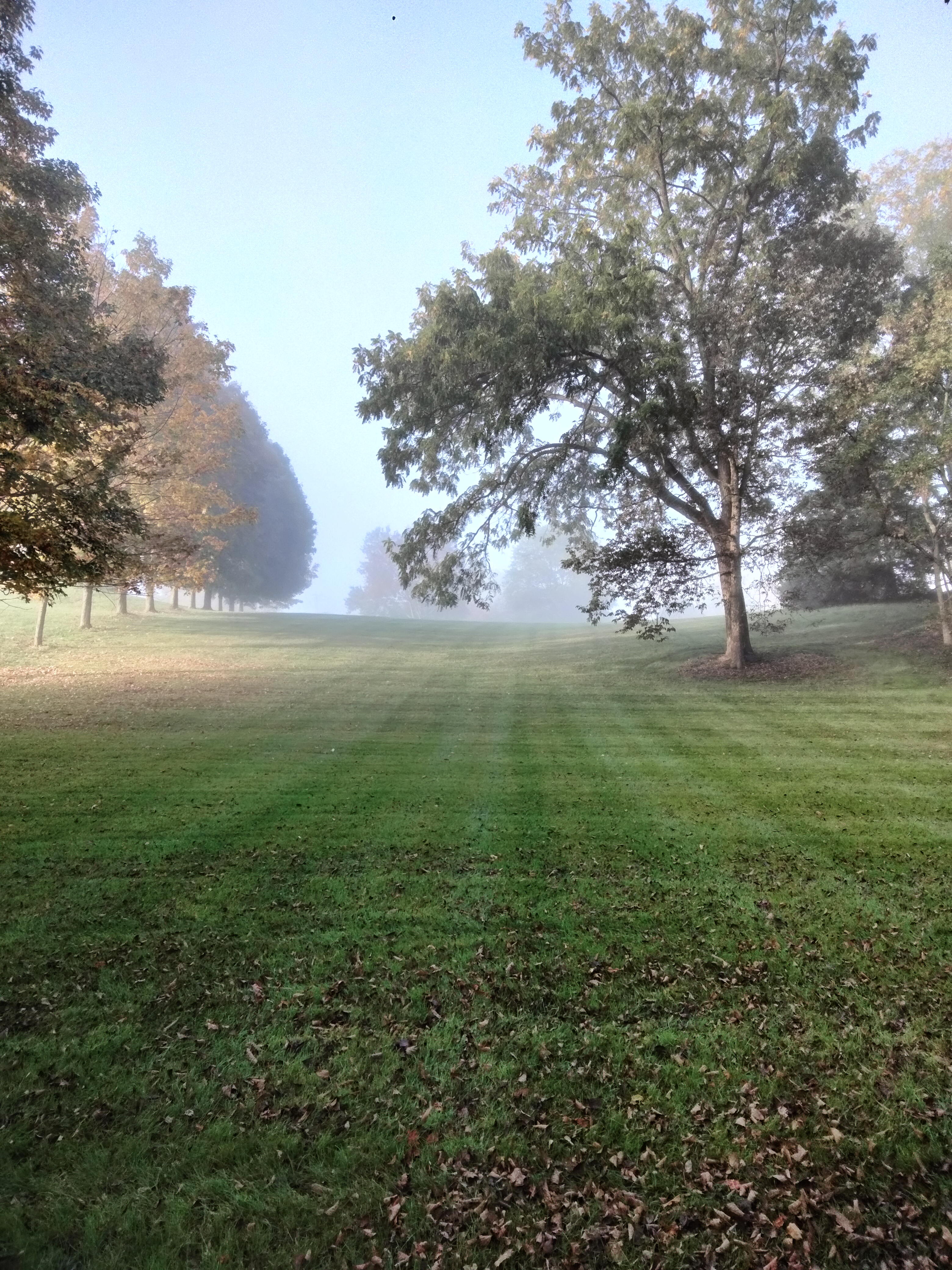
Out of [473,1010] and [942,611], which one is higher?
[942,611]

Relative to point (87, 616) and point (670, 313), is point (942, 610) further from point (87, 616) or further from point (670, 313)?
point (87, 616)

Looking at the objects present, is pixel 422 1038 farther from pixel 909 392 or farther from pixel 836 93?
pixel 836 93

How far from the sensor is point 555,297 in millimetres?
15031

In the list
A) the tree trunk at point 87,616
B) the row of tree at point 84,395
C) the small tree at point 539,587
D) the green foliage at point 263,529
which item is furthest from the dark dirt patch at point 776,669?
the small tree at point 539,587

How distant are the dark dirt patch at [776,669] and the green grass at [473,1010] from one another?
21.5ft

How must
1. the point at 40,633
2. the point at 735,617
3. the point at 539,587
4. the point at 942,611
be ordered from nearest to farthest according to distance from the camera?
the point at 942,611
the point at 735,617
the point at 40,633
the point at 539,587

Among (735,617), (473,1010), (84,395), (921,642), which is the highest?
(84,395)

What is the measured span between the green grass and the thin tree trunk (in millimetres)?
8847

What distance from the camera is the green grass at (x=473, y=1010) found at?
3.04 metres

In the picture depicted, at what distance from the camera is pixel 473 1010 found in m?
4.57

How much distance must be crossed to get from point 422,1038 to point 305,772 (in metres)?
6.44

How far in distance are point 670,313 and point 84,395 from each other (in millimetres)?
14822

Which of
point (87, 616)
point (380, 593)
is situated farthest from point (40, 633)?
point (380, 593)

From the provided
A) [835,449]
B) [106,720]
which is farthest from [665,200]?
[106,720]
